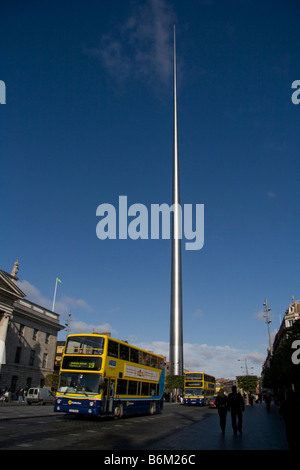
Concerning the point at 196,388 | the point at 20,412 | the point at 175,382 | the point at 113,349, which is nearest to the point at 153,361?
the point at 113,349

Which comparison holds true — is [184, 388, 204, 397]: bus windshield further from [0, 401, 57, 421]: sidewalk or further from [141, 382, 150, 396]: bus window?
[0, 401, 57, 421]: sidewalk

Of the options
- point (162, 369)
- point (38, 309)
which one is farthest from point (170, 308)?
point (162, 369)

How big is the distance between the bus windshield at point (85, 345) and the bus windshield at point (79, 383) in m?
1.13

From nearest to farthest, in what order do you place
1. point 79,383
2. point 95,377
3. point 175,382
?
1. point 95,377
2. point 79,383
3. point 175,382

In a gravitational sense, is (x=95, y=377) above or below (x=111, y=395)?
above

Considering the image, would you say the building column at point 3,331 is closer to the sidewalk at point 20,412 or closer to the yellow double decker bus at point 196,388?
the sidewalk at point 20,412

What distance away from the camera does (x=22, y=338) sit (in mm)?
51125

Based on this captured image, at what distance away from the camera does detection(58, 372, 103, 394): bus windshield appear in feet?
60.7

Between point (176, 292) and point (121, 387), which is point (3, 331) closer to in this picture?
point (121, 387)

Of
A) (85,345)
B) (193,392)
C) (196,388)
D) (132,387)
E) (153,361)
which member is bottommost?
(193,392)

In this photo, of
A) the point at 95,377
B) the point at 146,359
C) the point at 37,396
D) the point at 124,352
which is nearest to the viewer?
the point at 95,377

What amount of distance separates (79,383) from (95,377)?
950mm

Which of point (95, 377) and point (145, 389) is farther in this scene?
point (145, 389)

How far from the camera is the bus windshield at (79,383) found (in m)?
18.5
